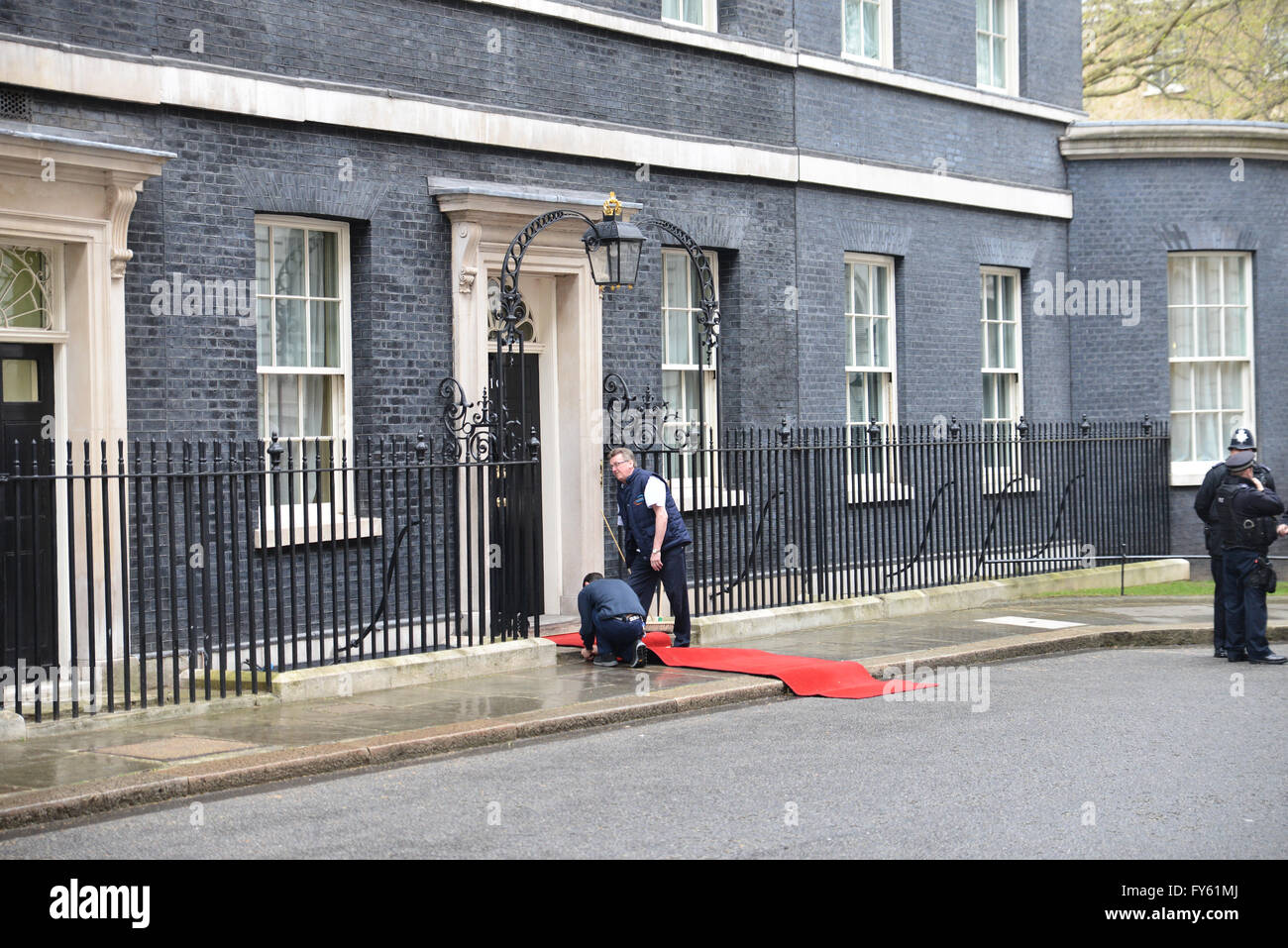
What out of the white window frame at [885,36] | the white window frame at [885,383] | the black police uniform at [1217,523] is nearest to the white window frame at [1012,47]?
the white window frame at [885,36]

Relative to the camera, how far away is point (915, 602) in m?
16.7

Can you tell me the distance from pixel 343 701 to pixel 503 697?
1078mm

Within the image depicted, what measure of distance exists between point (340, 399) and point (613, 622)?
2.98 meters

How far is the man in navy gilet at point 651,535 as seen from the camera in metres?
13.3

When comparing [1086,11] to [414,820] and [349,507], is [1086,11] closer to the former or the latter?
[349,507]

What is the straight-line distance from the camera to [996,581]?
17938mm

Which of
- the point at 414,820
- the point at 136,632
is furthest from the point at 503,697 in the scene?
the point at 414,820

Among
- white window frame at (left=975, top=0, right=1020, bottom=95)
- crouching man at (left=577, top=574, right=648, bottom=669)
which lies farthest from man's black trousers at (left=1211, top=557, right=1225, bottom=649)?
white window frame at (left=975, top=0, right=1020, bottom=95)

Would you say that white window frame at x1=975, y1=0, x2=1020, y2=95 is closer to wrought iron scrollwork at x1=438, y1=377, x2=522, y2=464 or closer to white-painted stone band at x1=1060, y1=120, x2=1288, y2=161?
white-painted stone band at x1=1060, y1=120, x2=1288, y2=161

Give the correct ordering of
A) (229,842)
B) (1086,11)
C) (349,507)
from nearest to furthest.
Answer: (229,842) < (349,507) < (1086,11)

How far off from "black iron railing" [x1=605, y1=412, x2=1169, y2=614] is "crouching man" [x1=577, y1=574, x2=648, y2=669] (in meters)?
1.64

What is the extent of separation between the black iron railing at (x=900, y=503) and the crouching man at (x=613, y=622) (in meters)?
1.64

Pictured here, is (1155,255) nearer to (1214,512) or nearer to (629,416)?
(1214,512)

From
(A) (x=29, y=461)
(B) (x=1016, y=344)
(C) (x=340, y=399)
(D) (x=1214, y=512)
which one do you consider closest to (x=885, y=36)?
(B) (x=1016, y=344)
